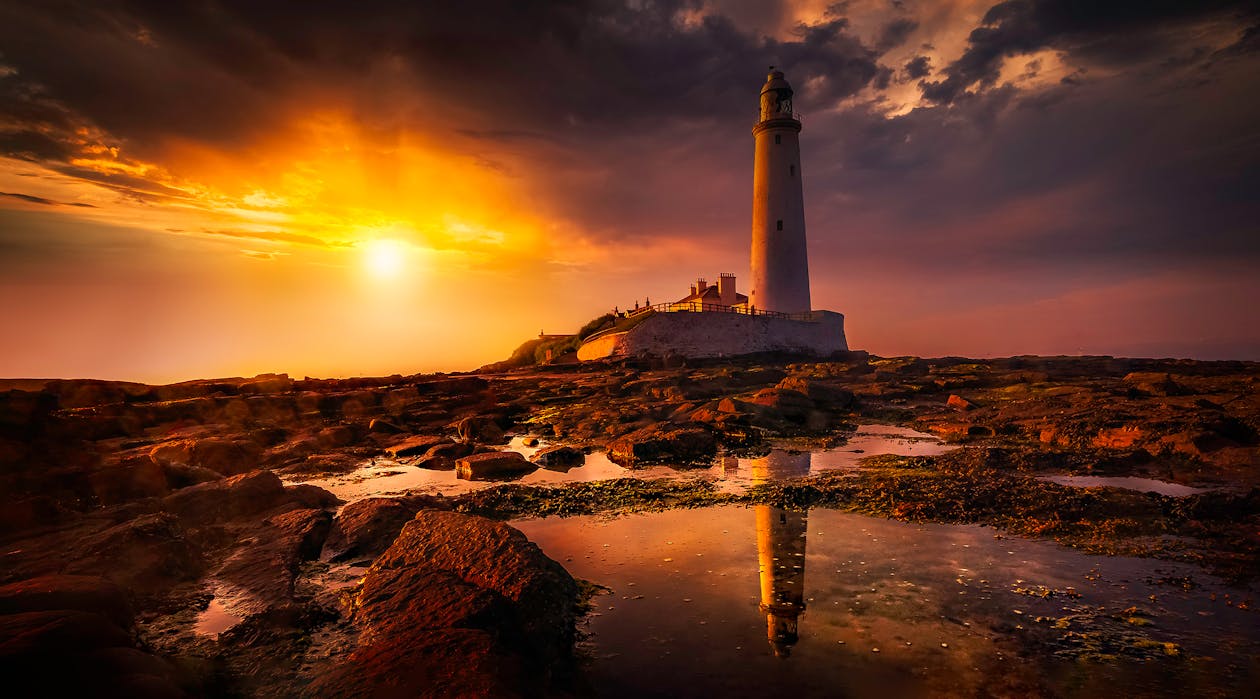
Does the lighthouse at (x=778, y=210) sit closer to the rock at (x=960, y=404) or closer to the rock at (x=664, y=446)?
the rock at (x=960, y=404)

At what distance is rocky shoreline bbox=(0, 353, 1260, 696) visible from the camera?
425cm

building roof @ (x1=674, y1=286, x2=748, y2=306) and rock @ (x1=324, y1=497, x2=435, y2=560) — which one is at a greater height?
building roof @ (x1=674, y1=286, x2=748, y2=306)

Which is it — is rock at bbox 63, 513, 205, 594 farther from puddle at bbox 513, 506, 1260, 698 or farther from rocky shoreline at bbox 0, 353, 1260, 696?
puddle at bbox 513, 506, 1260, 698

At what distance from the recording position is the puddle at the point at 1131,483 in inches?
373

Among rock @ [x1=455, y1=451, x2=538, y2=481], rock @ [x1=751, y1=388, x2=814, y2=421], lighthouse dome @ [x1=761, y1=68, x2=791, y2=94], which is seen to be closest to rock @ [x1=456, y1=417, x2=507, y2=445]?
rock @ [x1=455, y1=451, x2=538, y2=481]

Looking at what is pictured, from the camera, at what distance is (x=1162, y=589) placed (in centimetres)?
595

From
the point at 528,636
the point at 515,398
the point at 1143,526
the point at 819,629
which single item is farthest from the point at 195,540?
the point at 515,398

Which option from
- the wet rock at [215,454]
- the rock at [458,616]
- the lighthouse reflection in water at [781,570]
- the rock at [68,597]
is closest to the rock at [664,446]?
the lighthouse reflection in water at [781,570]

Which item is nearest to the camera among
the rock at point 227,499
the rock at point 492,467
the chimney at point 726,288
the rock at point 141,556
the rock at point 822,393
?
the rock at point 141,556

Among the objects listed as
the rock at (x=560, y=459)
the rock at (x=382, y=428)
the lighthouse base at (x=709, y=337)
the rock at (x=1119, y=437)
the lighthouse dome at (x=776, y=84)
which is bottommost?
the rock at (x=560, y=459)

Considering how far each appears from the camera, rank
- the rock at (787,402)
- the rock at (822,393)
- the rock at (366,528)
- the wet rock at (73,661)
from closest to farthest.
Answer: the wet rock at (73,661) < the rock at (366,528) < the rock at (787,402) < the rock at (822,393)

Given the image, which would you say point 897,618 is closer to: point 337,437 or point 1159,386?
point 337,437

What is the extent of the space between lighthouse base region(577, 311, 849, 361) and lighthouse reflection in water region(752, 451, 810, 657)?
32.0 m

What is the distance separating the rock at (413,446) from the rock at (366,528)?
6980mm
